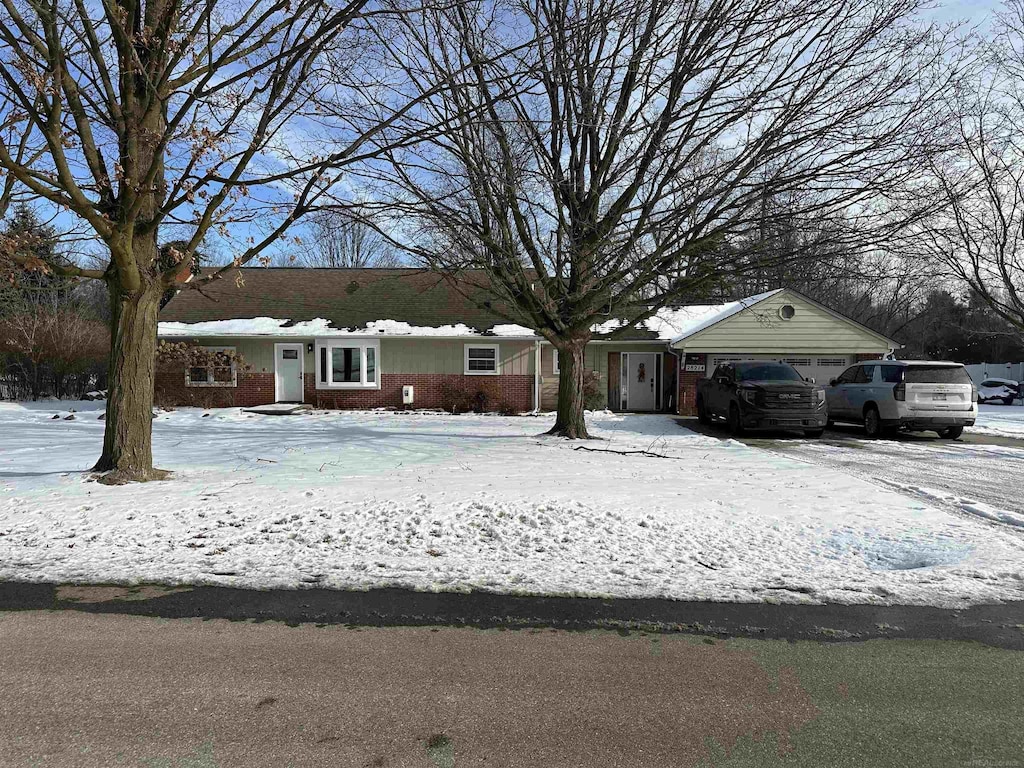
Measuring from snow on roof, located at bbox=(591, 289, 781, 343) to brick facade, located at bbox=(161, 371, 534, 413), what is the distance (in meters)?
3.32

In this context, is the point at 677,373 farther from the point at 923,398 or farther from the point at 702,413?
the point at 923,398

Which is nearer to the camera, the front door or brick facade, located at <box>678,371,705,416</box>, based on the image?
brick facade, located at <box>678,371,705,416</box>

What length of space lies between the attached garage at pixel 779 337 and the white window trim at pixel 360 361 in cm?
969

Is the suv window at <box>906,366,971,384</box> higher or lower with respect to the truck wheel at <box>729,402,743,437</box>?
higher

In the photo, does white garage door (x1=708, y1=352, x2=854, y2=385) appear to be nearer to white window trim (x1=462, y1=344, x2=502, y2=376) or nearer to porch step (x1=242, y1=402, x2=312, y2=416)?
white window trim (x1=462, y1=344, x2=502, y2=376)

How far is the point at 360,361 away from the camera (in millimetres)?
19625

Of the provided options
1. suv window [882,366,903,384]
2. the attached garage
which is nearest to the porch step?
the attached garage

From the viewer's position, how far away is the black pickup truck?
1320cm

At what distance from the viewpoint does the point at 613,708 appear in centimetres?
274

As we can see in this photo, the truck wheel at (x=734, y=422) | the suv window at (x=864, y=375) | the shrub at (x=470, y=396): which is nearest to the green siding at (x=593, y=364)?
the shrub at (x=470, y=396)

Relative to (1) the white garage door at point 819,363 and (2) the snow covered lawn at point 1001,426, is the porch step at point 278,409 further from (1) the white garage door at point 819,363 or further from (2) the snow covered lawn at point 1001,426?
(2) the snow covered lawn at point 1001,426

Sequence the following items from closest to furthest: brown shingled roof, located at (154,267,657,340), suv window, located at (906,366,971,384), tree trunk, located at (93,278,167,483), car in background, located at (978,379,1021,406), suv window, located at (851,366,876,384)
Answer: tree trunk, located at (93,278,167,483)
suv window, located at (906,366,971,384)
suv window, located at (851,366,876,384)
brown shingled roof, located at (154,267,657,340)
car in background, located at (978,379,1021,406)

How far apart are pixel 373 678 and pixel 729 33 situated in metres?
9.72

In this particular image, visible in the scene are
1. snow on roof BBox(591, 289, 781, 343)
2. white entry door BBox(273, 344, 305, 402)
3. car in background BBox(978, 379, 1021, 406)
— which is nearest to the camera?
snow on roof BBox(591, 289, 781, 343)
